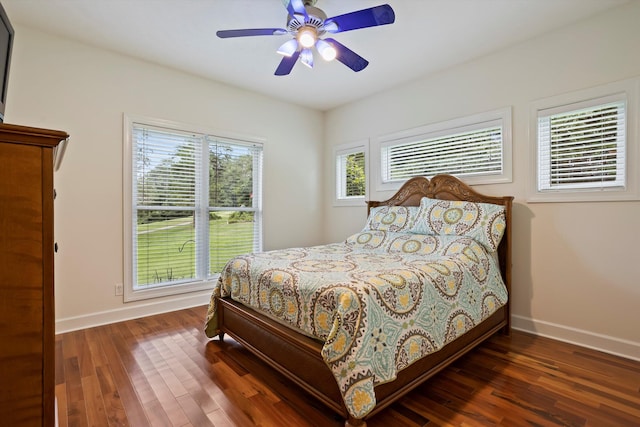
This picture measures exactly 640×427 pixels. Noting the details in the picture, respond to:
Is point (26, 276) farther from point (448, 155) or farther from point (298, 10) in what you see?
point (448, 155)

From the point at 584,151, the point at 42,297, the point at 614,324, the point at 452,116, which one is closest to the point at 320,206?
the point at 452,116

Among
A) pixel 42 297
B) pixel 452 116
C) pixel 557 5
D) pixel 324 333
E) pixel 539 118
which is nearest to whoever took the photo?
pixel 42 297

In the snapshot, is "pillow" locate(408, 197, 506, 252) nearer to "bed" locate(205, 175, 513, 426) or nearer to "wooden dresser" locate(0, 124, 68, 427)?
"bed" locate(205, 175, 513, 426)

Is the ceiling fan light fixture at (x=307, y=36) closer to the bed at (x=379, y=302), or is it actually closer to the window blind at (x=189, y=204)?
the bed at (x=379, y=302)

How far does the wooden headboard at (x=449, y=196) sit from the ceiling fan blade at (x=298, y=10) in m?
2.06

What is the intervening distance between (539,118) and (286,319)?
2783mm

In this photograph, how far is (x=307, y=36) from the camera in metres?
2.24

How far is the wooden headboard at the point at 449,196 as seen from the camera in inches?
110

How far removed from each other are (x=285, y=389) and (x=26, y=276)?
58.0 inches

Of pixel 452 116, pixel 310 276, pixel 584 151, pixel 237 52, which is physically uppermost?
pixel 237 52

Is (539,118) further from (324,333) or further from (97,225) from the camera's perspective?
(97,225)

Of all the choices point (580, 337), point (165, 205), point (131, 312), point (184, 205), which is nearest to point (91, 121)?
point (165, 205)

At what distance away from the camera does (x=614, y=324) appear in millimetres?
2436

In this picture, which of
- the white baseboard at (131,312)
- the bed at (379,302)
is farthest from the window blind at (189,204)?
the bed at (379,302)
